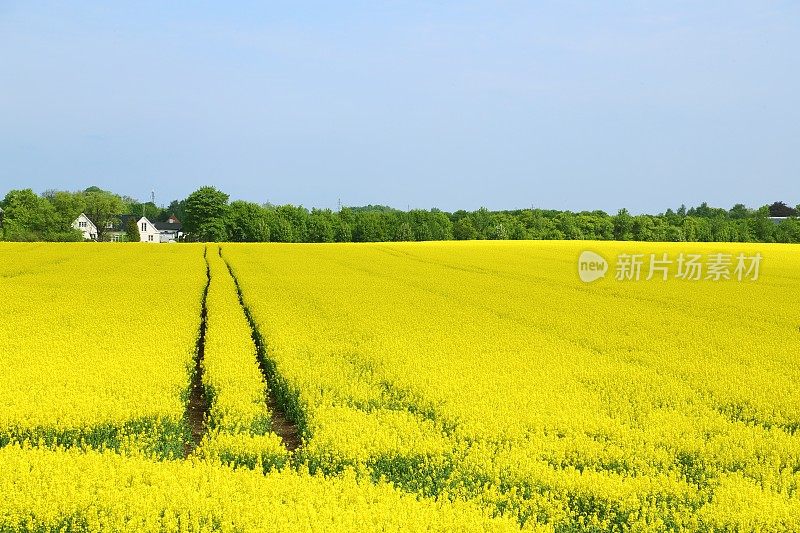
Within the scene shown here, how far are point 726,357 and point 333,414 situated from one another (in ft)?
32.4

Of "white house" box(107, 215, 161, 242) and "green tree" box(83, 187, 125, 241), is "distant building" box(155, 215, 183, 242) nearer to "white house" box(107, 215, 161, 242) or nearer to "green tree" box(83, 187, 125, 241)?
"white house" box(107, 215, 161, 242)

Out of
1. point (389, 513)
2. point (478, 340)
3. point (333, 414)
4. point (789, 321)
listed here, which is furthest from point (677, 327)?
point (389, 513)

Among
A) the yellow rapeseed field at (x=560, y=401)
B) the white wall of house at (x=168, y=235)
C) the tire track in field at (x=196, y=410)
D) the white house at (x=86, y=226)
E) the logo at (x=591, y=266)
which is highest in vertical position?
the white house at (x=86, y=226)

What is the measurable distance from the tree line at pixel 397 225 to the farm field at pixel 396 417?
301ft

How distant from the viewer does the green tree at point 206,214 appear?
395ft

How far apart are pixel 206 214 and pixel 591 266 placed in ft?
290

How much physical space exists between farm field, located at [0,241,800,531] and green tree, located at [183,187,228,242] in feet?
320

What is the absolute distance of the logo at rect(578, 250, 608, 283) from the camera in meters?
39.0

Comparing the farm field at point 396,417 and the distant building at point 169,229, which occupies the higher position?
the distant building at point 169,229

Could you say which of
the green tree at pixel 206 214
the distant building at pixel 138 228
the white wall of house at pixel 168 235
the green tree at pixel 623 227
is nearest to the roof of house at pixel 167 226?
the distant building at pixel 138 228

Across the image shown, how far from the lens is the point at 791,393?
44.1 ft

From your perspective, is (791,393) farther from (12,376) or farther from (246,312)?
(246,312)

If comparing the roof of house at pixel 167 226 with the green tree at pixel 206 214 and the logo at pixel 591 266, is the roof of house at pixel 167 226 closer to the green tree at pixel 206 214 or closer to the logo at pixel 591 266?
the green tree at pixel 206 214

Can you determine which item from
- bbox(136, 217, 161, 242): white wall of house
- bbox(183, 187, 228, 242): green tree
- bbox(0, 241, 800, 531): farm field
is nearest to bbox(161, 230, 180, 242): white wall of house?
bbox(136, 217, 161, 242): white wall of house
